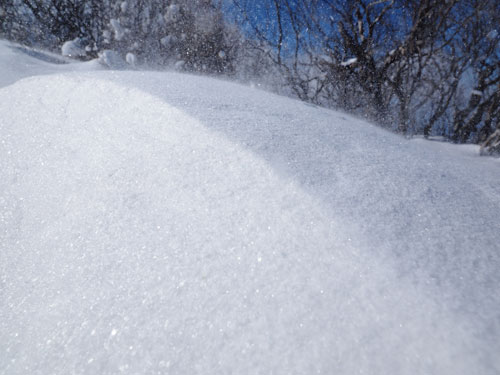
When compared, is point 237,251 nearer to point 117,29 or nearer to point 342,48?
point 342,48

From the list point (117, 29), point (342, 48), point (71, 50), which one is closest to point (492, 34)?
point (342, 48)

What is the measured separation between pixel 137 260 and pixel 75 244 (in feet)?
0.52

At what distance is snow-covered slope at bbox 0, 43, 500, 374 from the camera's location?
35cm

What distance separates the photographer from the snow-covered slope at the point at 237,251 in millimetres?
352

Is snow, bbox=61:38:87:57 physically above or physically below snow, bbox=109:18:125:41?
below

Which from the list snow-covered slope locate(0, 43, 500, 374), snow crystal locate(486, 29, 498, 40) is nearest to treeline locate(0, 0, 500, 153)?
snow crystal locate(486, 29, 498, 40)

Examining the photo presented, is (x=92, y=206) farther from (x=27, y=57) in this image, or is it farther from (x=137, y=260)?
(x=27, y=57)

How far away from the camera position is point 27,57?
188cm

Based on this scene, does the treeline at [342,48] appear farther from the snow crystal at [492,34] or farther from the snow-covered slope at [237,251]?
the snow-covered slope at [237,251]

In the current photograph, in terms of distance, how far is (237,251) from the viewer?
0.46m

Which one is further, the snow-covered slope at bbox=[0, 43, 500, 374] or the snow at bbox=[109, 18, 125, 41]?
the snow at bbox=[109, 18, 125, 41]

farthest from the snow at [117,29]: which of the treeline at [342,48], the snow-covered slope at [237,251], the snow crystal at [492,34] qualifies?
the snow crystal at [492,34]

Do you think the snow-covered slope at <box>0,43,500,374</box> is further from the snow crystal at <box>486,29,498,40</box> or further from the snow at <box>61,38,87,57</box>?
the snow at <box>61,38,87,57</box>

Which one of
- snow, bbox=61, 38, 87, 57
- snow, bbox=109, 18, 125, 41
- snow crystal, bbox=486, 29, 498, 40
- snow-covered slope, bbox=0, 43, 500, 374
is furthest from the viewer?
snow, bbox=109, 18, 125, 41
